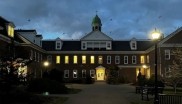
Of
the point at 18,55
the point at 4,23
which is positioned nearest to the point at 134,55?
the point at 4,23

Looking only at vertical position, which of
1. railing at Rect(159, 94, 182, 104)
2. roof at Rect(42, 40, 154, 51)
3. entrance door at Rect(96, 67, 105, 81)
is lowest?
railing at Rect(159, 94, 182, 104)

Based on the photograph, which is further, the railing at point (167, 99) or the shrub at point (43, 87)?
the shrub at point (43, 87)

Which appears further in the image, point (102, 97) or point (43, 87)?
point (43, 87)

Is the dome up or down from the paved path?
up

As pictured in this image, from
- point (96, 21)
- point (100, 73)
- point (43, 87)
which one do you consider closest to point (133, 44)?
point (100, 73)

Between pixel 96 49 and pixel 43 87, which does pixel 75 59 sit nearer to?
pixel 96 49

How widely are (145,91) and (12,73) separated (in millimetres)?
11279

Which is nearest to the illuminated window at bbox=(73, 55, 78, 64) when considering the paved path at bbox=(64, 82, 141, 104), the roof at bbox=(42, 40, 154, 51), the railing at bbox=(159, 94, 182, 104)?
the roof at bbox=(42, 40, 154, 51)

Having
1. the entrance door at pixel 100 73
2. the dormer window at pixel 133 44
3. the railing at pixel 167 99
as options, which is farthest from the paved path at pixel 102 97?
the dormer window at pixel 133 44

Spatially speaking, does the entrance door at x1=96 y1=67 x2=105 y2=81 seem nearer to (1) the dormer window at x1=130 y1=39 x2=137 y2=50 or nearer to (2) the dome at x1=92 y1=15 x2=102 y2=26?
(1) the dormer window at x1=130 y1=39 x2=137 y2=50

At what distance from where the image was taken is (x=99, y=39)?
7825 cm

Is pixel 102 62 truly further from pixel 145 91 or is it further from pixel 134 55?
pixel 145 91

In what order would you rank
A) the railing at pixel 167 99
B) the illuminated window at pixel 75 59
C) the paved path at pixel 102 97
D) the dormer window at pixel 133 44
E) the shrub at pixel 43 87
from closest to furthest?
the railing at pixel 167 99
the paved path at pixel 102 97
the shrub at pixel 43 87
the illuminated window at pixel 75 59
the dormer window at pixel 133 44

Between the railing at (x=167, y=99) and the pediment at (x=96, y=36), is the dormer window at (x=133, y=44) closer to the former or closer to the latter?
the pediment at (x=96, y=36)
